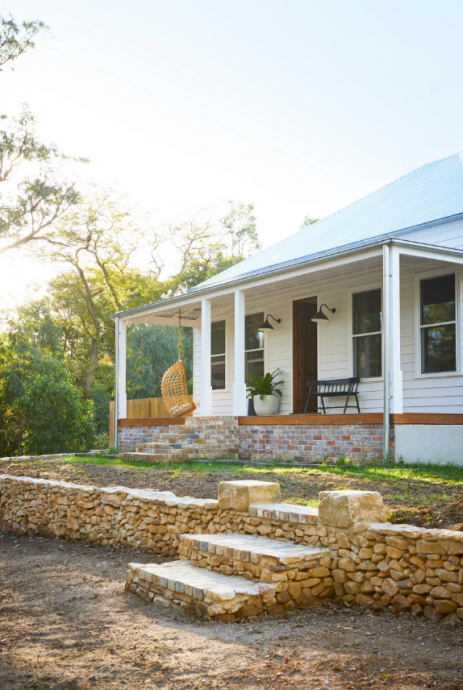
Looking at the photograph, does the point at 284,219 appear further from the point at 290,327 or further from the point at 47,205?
the point at 290,327

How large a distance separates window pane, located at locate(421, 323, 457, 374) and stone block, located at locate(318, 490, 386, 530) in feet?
18.4

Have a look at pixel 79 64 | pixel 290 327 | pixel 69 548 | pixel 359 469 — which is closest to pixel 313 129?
pixel 79 64

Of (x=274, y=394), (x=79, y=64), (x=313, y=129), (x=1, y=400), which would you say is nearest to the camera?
(x=274, y=394)

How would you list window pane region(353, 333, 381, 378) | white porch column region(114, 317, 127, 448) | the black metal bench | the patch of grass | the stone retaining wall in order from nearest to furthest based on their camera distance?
the stone retaining wall, the patch of grass, window pane region(353, 333, 381, 378), the black metal bench, white porch column region(114, 317, 127, 448)

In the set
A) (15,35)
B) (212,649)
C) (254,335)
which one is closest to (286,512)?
(212,649)

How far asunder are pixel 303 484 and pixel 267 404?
5.63m

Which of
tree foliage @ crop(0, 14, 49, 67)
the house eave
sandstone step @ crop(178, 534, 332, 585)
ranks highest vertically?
tree foliage @ crop(0, 14, 49, 67)

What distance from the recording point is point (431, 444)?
7594 millimetres

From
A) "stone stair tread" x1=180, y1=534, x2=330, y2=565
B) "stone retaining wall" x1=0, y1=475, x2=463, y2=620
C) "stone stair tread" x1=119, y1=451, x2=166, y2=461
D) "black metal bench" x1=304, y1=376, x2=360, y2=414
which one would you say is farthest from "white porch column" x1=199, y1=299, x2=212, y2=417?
"stone stair tread" x1=180, y1=534, x2=330, y2=565

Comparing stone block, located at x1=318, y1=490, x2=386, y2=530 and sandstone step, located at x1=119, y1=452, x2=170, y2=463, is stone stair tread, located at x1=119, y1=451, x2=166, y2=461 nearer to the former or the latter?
sandstone step, located at x1=119, y1=452, x2=170, y2=463

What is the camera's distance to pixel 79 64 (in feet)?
51.5

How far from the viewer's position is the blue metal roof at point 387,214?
33.6ft

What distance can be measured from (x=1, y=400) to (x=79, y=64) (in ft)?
31.3

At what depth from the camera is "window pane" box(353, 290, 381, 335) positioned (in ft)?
34.3
